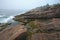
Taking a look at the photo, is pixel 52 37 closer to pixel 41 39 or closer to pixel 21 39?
pixel 41 39

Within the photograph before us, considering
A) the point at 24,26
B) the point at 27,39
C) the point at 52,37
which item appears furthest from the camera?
the point at 24,26

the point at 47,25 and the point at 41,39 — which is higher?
the point at 47,25

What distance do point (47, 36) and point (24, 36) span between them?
34.2 inches

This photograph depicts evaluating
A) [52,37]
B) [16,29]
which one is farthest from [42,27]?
[16,29]

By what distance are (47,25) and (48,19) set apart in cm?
35

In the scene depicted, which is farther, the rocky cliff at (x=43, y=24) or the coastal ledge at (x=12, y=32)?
the coastal ledge at (x=12, y=32)

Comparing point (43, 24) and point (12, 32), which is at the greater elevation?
point (43, 24)

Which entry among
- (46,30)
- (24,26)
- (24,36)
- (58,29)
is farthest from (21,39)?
(58,29)

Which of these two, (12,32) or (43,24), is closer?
(43,24)

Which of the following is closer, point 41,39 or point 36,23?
point 41,39

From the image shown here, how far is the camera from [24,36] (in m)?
6.17

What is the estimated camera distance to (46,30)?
5.92 m

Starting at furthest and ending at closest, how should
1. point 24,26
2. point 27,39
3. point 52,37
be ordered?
point 24,26, point 27,39, point 52,37

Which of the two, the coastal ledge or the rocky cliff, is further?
the coastal ledge
